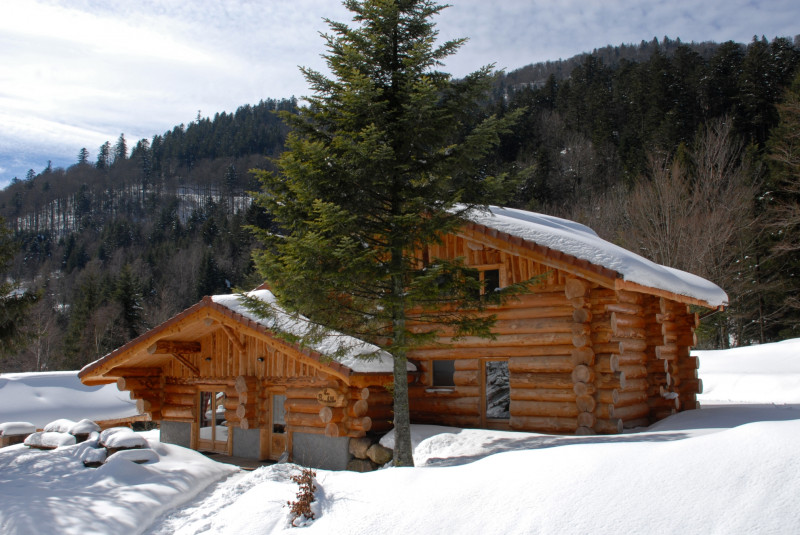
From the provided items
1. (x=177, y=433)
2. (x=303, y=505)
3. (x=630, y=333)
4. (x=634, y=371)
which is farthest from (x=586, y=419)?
(x=177, y=433)

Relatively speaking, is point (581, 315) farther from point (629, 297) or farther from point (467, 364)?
point (467, 364)

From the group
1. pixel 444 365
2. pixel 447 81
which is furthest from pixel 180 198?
pixel 447 81

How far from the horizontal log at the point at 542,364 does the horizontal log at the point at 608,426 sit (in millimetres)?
1172

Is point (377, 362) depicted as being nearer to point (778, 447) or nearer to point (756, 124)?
point (778, 447)

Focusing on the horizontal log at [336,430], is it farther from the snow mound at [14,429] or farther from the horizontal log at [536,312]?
the snow mound at [14,429]

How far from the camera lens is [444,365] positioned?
19.6 meters

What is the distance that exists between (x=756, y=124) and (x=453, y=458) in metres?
45.1

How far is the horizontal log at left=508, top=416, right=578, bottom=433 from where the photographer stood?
12.2m

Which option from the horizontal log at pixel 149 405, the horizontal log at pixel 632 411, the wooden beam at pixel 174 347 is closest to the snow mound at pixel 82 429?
the horizontal log at pixel 149 405

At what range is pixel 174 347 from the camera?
1509 cm

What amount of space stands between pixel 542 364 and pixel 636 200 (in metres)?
24.6

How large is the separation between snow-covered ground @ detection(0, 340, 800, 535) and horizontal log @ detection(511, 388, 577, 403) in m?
1.08

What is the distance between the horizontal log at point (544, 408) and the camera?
12188 millimetres

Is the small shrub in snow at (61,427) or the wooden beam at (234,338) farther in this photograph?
the small shrub in snow at (61,427)
